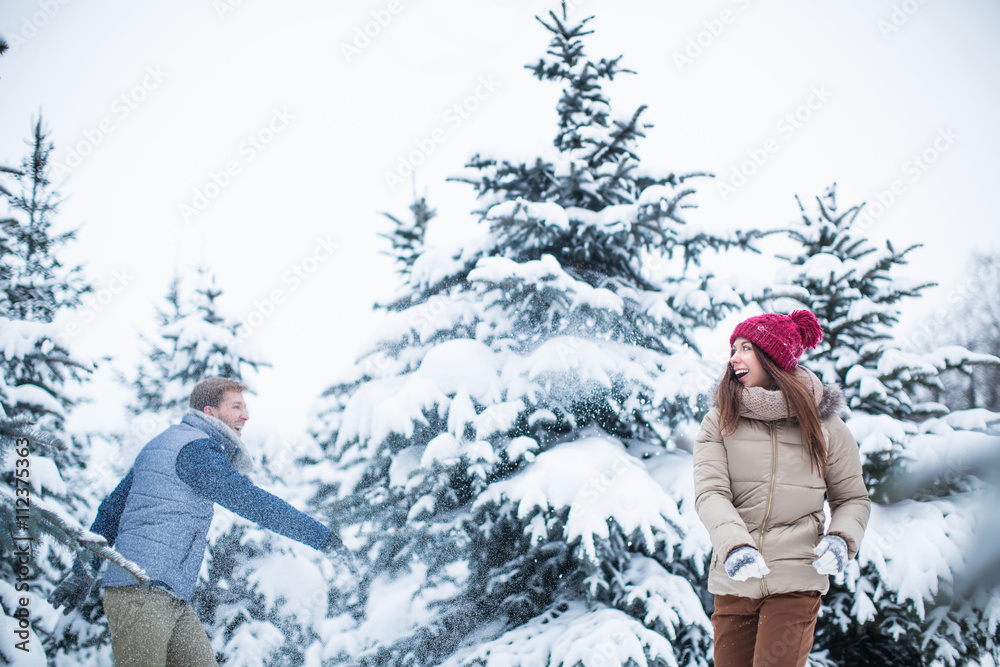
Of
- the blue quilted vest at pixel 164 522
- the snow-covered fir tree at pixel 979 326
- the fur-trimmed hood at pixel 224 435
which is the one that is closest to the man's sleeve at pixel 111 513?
the blue quilted vest at pixel 164 522

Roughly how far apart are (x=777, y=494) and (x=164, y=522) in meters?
2.86

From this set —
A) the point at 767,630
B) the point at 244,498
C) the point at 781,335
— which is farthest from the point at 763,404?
the point at 244,498

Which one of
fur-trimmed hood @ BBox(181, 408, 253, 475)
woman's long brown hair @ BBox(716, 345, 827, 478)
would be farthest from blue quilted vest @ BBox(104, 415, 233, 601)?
woman's long brown hair @ BBox(716, 345, 827, 478)

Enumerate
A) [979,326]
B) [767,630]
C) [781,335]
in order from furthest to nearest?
[979,326] → [781,335] → [767,630]

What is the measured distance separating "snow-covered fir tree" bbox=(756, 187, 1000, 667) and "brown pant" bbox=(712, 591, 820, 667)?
90.3 inches

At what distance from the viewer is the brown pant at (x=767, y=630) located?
235 centimetres

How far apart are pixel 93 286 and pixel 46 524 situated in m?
7.14

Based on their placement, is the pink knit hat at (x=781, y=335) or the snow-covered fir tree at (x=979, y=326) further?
the snow-covered fir tree at (x=979, y=326)

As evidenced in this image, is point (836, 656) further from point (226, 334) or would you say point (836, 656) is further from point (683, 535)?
point (226, 334)

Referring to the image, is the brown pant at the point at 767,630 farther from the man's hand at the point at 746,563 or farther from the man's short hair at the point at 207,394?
the man's short hair at the point at 207,394

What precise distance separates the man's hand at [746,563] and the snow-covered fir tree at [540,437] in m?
1.95

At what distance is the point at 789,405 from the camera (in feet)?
8.16

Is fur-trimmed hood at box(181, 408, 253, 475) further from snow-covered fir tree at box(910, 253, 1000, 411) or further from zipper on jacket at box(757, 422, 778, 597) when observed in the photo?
snow-covered fir tree at box(910, 253, 1000, 411)

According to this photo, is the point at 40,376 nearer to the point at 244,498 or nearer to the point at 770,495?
the point at 244,498
